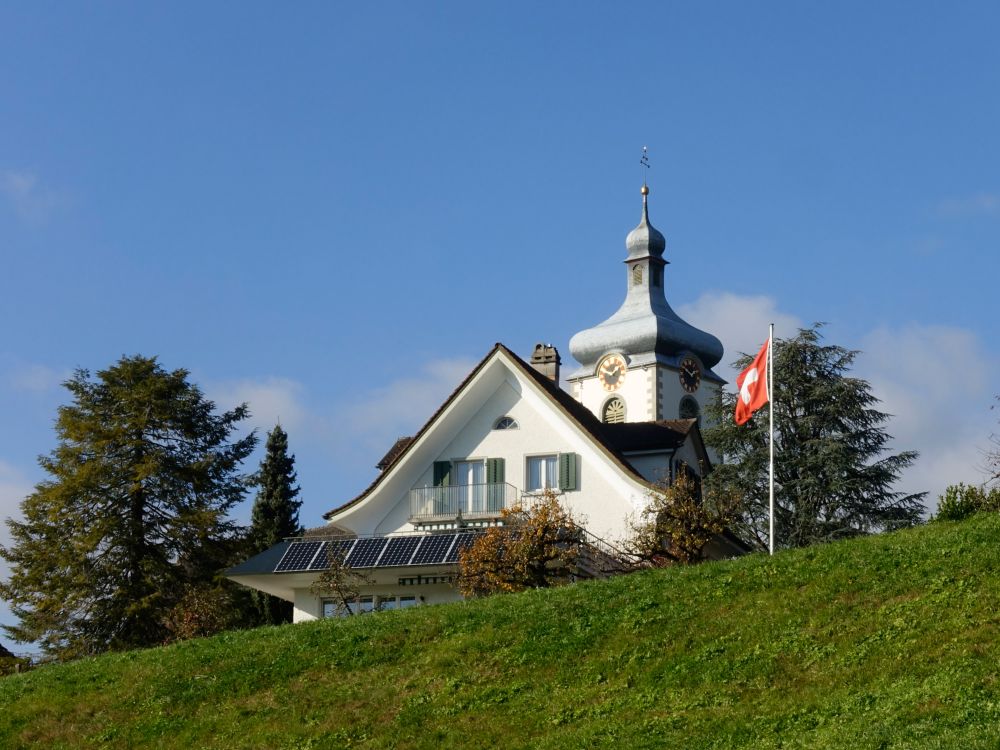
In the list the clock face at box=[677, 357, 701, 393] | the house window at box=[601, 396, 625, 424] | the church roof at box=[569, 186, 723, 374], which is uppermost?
the church roof at box=[569, 186, 723, 374]

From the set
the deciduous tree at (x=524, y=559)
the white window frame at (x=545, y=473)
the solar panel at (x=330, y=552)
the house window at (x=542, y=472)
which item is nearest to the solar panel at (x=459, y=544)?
the deciduous tree at (x=524, y=559)

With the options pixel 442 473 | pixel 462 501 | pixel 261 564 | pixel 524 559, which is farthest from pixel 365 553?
pixel 524 559

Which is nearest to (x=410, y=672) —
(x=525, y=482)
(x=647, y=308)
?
(x=525, y=482)

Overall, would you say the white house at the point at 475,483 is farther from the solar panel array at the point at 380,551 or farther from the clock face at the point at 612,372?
the clock face at the point at 612,372

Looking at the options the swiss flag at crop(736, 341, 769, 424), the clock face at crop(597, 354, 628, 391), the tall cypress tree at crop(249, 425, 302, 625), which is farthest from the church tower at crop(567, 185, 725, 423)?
the swiss flag at crop(736, 341, 769, 424)

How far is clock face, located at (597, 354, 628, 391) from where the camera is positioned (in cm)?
9500

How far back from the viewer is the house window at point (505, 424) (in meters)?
46.8

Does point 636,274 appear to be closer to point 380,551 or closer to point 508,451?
point 508,451

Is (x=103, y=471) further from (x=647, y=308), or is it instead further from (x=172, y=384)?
(x=647, y=308)

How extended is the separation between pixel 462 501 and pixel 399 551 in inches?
212

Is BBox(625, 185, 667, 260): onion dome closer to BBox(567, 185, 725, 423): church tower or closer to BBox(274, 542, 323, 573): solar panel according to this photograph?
BBox(567, 185, 725, 423): church tower

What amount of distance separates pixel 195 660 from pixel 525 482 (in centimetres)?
1985

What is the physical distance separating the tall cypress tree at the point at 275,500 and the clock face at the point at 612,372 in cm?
3623

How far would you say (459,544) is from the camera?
41031mm
